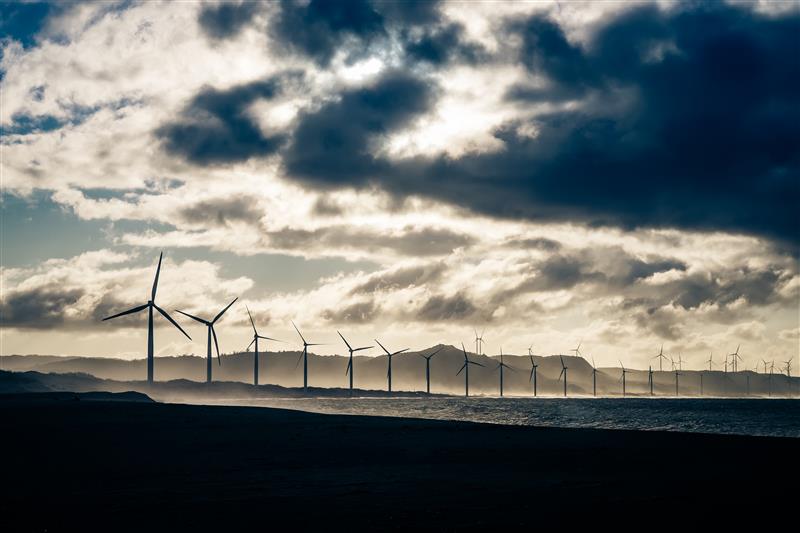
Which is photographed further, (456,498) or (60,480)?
(60,480)

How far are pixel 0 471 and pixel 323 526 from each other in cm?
1683

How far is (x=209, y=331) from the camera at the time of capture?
17175cm

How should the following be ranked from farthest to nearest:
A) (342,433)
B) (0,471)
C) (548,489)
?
(342,433), (0,471), (548,489)

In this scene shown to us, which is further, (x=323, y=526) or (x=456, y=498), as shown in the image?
(x=456, y=498)

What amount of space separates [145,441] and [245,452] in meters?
8.22

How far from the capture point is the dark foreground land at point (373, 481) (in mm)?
19156

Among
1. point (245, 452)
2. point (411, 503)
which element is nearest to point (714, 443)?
point (245, 452)

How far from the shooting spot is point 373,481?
85.6ft

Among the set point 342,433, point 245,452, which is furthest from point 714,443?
point 245,452

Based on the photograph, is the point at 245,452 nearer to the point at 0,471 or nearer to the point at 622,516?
the point at 0,471

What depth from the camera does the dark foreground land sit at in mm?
19156

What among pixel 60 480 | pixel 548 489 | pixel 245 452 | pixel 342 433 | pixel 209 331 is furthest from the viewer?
pixel 209 331

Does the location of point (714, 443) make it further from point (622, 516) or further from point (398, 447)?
point (622, 516)

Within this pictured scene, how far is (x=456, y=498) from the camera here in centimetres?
2239
